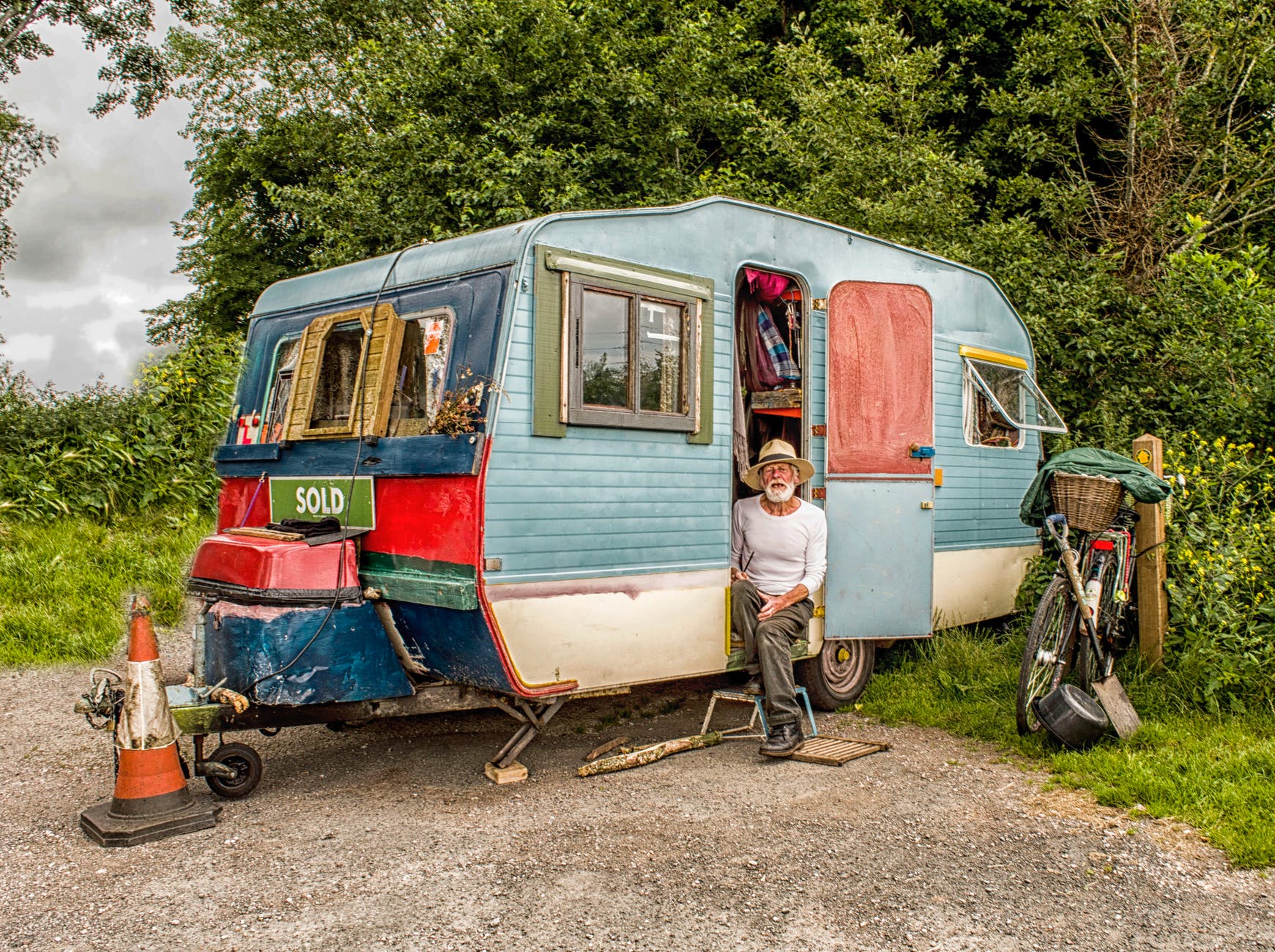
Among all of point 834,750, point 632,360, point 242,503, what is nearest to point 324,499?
point 242,503

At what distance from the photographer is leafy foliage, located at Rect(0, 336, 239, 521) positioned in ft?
34.1

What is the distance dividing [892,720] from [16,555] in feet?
24.2

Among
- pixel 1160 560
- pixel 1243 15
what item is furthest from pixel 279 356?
pixel 1243 15

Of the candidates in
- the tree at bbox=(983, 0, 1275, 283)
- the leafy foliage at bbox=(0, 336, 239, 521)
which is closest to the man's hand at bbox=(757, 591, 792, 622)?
the tree at bbox=(983, 0, 1275, 283)

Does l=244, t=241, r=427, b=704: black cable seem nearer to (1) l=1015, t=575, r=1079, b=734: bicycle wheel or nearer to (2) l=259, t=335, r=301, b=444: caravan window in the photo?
(2) l=259, t=335, r=301, b=444: caravan window

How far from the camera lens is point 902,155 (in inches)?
406

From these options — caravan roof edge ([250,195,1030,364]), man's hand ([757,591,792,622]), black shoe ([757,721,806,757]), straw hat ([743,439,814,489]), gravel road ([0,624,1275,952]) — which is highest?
caravan roof edge ([250,195,1030,364])

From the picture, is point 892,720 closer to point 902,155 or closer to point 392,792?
point 392,792

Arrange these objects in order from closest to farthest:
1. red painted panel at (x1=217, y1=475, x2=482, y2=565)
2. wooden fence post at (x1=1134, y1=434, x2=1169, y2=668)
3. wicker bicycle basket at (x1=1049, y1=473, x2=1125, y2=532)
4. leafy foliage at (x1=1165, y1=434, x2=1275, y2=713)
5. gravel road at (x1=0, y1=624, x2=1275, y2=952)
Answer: gravel road at (x1=0, y1=624, x2=1275, y2=952)
red painted panel at (x1=217, y1=475, x2=482, y2=565)
leafy foliage at (x1=1165, y1=434, x2=1275, y2=713)
wicker bicycle basket at (x1=1049, y1=473, x2=1125, y2=532)
wooden fence post at (x1=1134, y1=434, x2=1169, y2=668)

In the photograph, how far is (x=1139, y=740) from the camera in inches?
214

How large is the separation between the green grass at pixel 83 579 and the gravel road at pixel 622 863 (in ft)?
8.10

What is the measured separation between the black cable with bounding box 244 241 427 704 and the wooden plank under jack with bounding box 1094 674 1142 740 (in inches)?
153

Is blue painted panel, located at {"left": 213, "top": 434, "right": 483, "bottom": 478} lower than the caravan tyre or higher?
higher

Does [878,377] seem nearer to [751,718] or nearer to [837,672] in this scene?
[837,672]
